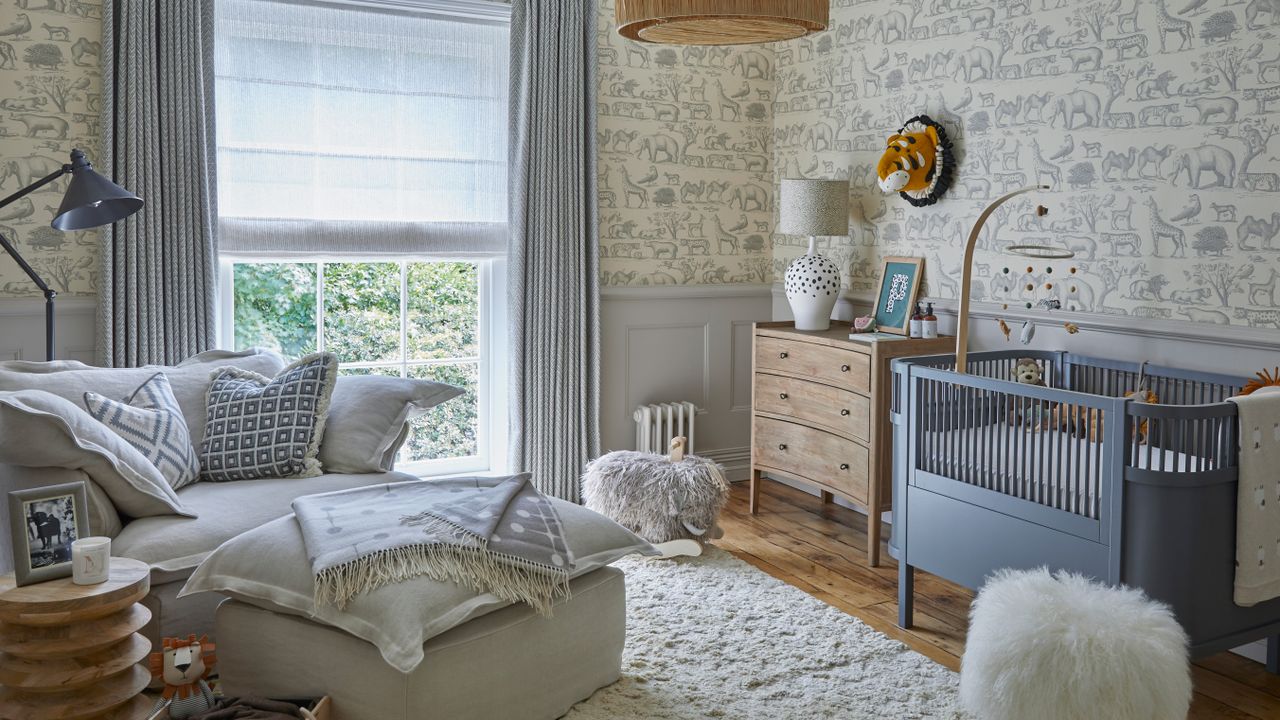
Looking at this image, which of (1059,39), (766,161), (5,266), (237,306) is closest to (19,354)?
(5,266)

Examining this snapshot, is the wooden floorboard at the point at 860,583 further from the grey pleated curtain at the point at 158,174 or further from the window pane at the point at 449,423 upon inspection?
the grey pleated curtain at the point at 158,174

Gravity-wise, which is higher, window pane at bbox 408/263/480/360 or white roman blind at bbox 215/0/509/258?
white roman blind at bbox 215/0/509/258

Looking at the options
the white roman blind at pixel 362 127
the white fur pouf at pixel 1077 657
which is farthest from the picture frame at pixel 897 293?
the white fur pouf at pixel 1077 657

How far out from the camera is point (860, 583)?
3646mm

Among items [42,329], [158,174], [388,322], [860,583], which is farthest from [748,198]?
[42,329]

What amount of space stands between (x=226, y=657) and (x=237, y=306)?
6.32 feet

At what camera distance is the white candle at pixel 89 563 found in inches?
88.9

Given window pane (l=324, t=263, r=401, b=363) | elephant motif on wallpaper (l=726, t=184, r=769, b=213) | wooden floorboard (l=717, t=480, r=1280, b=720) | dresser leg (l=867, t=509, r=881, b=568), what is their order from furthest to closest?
elephant motif on wallpaper (l=726, t=184, r=769, b=213), window pane (l=324, t=263, r=401, b=363), dresser leg (l=867, t=509, r=881, b=568), wooden floorboard (l=717, t=480, r=1280, b=720)

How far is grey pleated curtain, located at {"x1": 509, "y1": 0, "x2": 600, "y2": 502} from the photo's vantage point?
4426mm

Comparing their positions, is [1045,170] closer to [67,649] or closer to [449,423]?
[449,423]

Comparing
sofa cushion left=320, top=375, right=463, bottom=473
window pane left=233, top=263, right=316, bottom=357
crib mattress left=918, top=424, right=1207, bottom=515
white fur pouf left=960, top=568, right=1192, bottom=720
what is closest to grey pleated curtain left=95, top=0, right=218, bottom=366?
window pane left=233, top=263, right=316, bottom=357

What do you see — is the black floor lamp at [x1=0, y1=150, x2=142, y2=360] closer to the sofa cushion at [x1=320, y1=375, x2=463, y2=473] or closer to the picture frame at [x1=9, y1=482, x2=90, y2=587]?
the sofa cushion at [x1=320, y1=375, x2=463, y2=473]

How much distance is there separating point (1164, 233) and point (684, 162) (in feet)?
7.34

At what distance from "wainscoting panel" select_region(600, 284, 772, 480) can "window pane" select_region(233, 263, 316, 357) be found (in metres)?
1.30
